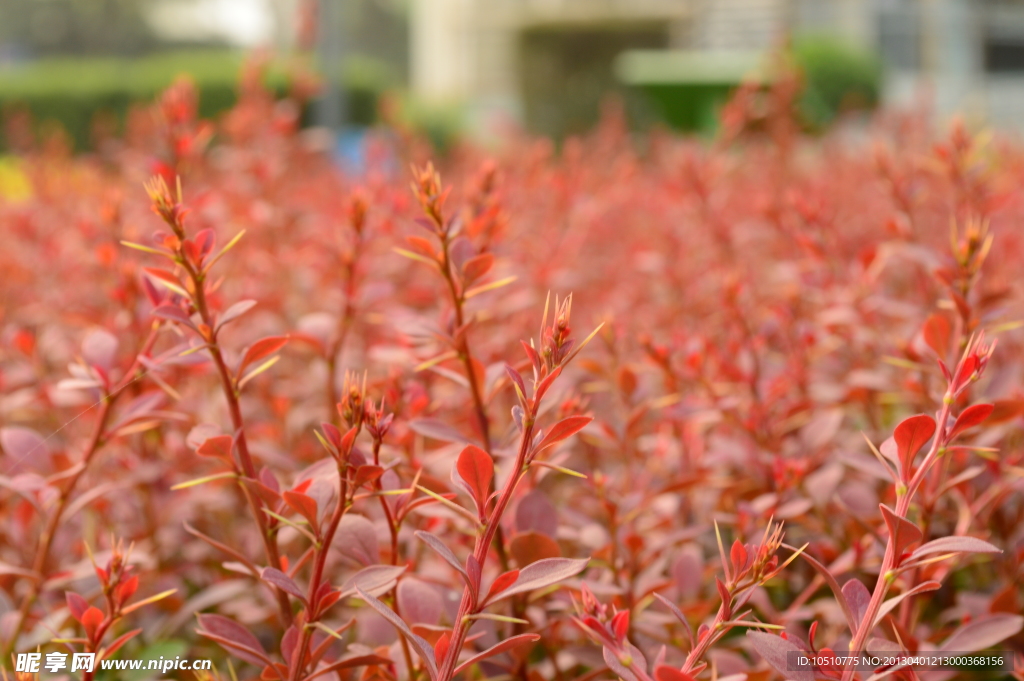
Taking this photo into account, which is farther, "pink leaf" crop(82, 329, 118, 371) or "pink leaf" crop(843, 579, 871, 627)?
"pink leaf" crop(82, 329, 118, 371)

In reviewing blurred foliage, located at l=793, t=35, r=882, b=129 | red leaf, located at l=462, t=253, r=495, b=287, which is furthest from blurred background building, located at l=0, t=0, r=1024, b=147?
red leaf, located at l=462, t=253, r=495, b=287

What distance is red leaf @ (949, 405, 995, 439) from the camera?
2.53 feet

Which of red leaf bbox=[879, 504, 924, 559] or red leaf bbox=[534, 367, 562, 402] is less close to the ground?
red leaf bbox=[534, 367, 562, 402]

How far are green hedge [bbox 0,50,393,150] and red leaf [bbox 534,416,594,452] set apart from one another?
54.2ft

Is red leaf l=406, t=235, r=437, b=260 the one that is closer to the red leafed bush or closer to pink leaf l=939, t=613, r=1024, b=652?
the red leafed bush

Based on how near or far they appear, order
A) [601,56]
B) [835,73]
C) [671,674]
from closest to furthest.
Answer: [671,674]
[835,73]
[601,56]

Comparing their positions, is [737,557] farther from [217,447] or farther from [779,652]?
[217,447]

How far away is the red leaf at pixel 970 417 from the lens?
770 mm

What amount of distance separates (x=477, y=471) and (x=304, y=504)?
0.15 m

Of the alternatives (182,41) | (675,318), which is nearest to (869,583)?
(675,318)

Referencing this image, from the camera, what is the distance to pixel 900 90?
719 inches

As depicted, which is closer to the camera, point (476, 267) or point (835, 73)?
point (476, 267)

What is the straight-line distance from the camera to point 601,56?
24.8m

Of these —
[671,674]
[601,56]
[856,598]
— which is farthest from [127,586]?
[601,56]
